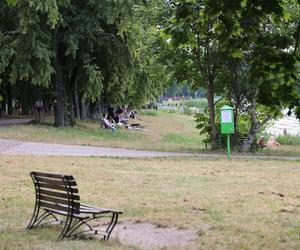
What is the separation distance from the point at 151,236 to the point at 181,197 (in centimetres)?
323

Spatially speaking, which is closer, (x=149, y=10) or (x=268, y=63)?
(x=268, y=63)

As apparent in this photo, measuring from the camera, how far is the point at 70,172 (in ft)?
49.3

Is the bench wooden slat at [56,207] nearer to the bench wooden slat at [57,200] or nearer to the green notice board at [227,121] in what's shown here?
the bench wooden slat at [57,200]

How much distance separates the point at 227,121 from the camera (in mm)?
21062

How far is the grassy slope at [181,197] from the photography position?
24.9 ft

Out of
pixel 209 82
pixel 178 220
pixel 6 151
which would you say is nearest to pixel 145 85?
pixel 209 82

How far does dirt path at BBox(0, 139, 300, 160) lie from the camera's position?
21.2 m

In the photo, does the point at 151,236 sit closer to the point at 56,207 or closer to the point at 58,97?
the point at 56,207

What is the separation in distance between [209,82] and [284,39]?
18.3m

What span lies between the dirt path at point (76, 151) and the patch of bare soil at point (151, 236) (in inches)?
485

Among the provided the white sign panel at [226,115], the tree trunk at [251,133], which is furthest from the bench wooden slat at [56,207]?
the tree trunk at [251,133]

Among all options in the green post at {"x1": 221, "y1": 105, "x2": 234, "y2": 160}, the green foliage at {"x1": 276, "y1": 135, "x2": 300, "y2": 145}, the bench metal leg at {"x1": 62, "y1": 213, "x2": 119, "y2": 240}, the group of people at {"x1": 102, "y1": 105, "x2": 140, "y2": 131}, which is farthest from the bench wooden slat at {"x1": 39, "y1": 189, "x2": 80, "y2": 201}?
the group of people at {"x1": 102, "y1": 105, "x2": 140, "y2": 131}

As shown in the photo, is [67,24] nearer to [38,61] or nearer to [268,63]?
[38,61]

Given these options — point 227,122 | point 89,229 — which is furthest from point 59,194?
point 227,122
